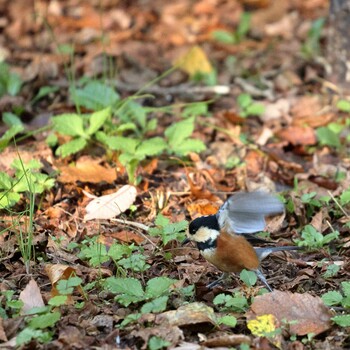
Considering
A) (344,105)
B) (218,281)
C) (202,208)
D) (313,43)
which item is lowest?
(313,43)

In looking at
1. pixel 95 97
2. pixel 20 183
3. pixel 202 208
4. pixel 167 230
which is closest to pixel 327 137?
pixel 202 208

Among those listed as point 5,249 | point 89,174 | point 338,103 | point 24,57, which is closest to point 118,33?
point 24,57

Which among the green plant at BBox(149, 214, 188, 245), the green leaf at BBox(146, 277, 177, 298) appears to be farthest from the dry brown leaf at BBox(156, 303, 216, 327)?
the green plant at BBox(149, 214, 188, 245)

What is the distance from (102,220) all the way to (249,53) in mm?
3829

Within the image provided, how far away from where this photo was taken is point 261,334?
3406 mm

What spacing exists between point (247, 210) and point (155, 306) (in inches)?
27.3

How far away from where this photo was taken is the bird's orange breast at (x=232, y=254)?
3.92 metres

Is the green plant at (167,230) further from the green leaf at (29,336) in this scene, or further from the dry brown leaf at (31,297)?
the green leaf at (29,336)

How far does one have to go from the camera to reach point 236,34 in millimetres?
8344

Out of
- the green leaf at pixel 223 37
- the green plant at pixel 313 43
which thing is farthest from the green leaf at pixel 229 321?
the green leaf at pixel 223 37

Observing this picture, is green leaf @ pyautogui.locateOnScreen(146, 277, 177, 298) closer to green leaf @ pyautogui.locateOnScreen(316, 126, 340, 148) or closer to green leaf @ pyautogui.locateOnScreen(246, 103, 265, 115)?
green leaf @ pyautogui.locateOnScreen(316, 126, 340, 148)

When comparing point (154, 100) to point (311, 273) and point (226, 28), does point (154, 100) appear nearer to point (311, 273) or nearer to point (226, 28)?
point (226, 28)

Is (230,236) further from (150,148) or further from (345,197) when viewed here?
(150,148)

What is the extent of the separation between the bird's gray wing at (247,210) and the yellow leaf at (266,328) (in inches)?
21.6
